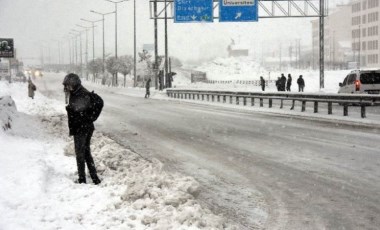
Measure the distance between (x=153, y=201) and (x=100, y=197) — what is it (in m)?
0.97

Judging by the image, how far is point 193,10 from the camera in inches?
1476

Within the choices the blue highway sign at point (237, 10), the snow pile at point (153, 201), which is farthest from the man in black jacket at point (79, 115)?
the blue highway sign at point (237, 10)

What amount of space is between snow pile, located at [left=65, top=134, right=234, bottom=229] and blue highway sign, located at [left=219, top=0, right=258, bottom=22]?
29.4 m

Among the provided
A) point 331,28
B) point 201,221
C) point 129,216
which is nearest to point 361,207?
point 201,221

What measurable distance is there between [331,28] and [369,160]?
145m

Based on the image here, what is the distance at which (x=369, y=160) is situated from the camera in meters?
9.55

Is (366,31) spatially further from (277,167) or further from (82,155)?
(82,155)

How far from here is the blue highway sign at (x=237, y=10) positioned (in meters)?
36.7

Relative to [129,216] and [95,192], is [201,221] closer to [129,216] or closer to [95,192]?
[129,216]

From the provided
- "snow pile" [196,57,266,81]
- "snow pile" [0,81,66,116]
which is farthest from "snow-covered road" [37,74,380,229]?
"snow pile" [196,57,266,81]

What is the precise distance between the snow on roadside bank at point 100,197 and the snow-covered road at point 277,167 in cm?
54

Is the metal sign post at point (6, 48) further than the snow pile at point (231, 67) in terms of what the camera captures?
No

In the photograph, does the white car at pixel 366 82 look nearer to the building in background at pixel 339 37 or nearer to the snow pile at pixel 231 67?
the building in background at pixel 339 37

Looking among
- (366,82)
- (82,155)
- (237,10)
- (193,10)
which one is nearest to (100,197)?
(82,155)
